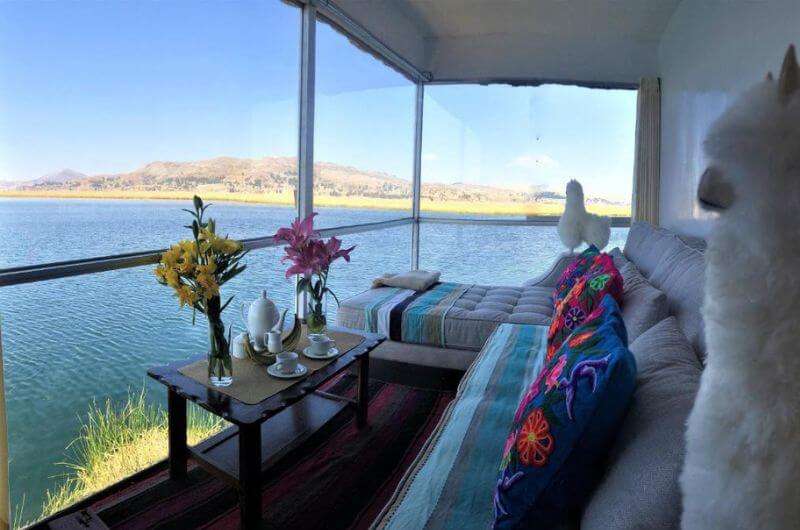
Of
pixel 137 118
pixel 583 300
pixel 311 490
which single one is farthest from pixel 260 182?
pixel 583 300

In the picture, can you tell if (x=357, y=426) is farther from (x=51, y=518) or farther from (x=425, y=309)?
(x=51, y=518)

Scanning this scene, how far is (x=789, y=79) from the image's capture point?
447 mm

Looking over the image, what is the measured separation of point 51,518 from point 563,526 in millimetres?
1728

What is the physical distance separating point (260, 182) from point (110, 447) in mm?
1763

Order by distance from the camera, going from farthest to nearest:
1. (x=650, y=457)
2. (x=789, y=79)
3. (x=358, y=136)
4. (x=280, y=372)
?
(x=358, y=136)
(x=280, y=372)
(x=650, y=457)
(x=789, y=79)

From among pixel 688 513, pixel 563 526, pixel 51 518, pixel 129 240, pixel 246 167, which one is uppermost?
pixel 246 167

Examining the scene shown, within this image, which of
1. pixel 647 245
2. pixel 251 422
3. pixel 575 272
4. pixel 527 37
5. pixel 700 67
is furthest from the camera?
pixel 527 37

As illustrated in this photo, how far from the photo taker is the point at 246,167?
3004mm

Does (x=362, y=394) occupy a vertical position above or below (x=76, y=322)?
below

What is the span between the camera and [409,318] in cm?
267

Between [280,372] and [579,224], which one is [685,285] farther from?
[579,224]

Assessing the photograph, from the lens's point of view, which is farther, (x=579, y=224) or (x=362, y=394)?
(x=579, y=224)

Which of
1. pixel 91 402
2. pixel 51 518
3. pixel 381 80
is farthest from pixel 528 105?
pixel 51 518

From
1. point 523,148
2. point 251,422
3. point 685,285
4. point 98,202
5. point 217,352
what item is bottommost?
point 251,422
